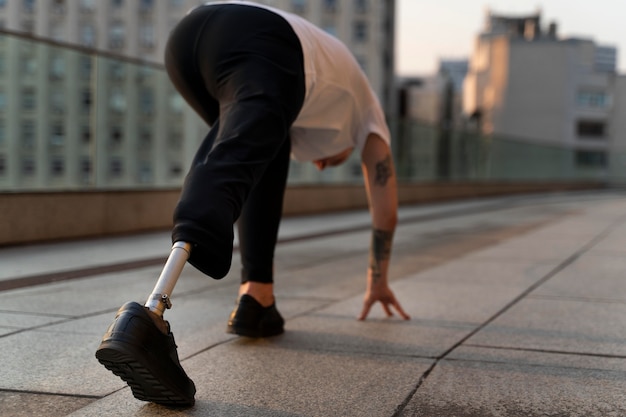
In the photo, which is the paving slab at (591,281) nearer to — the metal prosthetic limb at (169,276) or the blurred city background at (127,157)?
the metal prosthetic limb at (169,276)

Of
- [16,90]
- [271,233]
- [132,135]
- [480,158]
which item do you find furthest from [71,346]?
[480,158]

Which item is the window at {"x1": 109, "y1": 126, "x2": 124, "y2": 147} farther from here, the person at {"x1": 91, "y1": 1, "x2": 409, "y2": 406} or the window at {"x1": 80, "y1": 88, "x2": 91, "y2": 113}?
the person at {"x1": 91, "y1": 1, "x2": 409, "y2": 406}

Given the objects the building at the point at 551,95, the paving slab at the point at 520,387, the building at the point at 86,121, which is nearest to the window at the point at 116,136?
the building at the point at 86,121

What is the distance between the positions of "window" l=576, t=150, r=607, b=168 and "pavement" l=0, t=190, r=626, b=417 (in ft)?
106

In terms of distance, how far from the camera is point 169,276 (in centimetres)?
223

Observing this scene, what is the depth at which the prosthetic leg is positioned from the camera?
2102 mm

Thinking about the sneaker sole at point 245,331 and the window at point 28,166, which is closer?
the sneaker sole at point 245,331

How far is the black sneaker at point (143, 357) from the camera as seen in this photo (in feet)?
6.88

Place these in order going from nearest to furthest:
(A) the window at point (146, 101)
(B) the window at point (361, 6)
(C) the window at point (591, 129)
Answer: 1. (A) the window at point (146, 101)
2. (C) the window at point (591, 129)
3. (B) the window at point (361, 6)

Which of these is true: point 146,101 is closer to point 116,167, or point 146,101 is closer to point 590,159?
point 116,167

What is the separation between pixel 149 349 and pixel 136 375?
81mm

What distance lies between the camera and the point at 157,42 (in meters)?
92.4

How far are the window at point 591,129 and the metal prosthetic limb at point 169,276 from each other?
308 ft

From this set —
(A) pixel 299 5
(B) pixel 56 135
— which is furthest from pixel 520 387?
(A) pixel 299 5
